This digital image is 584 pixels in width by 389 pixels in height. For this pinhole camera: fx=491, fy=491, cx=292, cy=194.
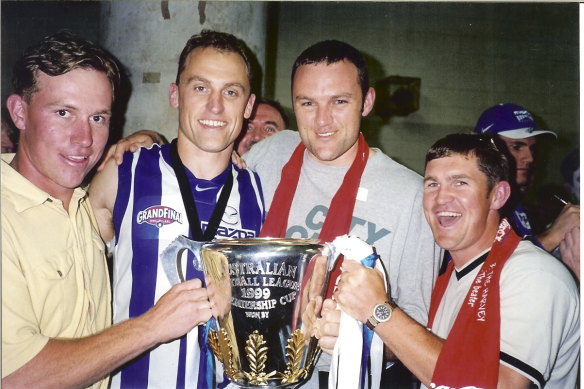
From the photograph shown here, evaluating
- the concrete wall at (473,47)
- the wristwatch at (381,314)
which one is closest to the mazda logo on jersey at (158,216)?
the wristwatch at (381,314)

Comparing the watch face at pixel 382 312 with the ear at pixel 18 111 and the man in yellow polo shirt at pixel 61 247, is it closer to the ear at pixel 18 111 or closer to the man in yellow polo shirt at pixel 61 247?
the man in yellow polo shirt at pixel 61 247

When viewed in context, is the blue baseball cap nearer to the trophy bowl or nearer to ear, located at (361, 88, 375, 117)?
ear, located at (361, 88, 375, 117)

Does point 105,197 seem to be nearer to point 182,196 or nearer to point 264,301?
point 182,196

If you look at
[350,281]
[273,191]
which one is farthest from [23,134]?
[350,281]

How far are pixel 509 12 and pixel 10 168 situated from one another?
62.7 inches

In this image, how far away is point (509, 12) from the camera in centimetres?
162

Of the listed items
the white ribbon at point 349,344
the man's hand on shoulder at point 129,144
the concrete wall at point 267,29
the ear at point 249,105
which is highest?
the concrete wall at point 267,29

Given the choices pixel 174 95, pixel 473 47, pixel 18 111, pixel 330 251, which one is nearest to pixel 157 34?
pixel 174 95

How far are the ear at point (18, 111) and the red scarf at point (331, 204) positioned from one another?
751 millimetres

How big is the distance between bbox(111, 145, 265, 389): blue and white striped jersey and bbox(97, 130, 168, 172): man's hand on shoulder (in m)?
0.05

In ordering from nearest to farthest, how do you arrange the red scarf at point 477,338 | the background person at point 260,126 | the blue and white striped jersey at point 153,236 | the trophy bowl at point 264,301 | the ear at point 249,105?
the trophy bowl at point 264,301 < the red scarf at point 477,338 < the blue and white striped jersey at point 153,236 < the ear at point 249,105 < the background person at point 260,126

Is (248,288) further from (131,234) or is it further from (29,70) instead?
(29,70)

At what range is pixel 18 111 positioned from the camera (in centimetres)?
138

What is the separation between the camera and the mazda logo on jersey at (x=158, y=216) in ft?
4.95
